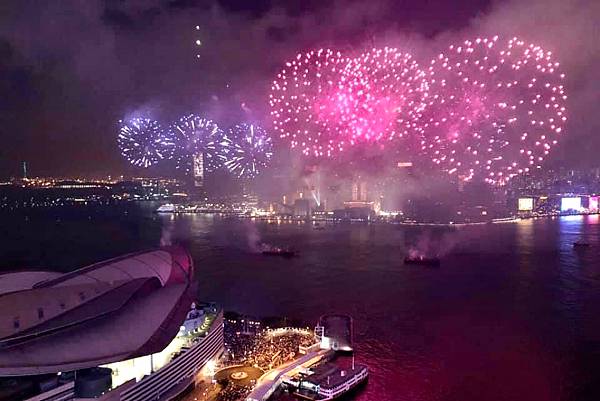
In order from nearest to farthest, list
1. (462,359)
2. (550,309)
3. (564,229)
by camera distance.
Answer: (462,359) → (550,309) → (564,229)

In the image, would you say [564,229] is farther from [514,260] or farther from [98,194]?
[98,194]

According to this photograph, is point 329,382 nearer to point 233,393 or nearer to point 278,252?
point 233,393

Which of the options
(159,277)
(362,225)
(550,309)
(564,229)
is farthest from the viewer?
(362,225)

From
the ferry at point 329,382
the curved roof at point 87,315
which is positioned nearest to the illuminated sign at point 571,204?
the ferry at point 329,382

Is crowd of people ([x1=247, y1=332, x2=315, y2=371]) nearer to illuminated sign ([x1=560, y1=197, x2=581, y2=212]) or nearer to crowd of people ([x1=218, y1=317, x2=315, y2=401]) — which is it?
crowd of people ([x1=218, y1=317, x2=315, y2=401])

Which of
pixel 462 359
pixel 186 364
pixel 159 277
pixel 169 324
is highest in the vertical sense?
pixel 159 277

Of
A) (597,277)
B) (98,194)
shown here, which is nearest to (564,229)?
(597,277)

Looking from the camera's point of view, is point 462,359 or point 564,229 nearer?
point 462,359
